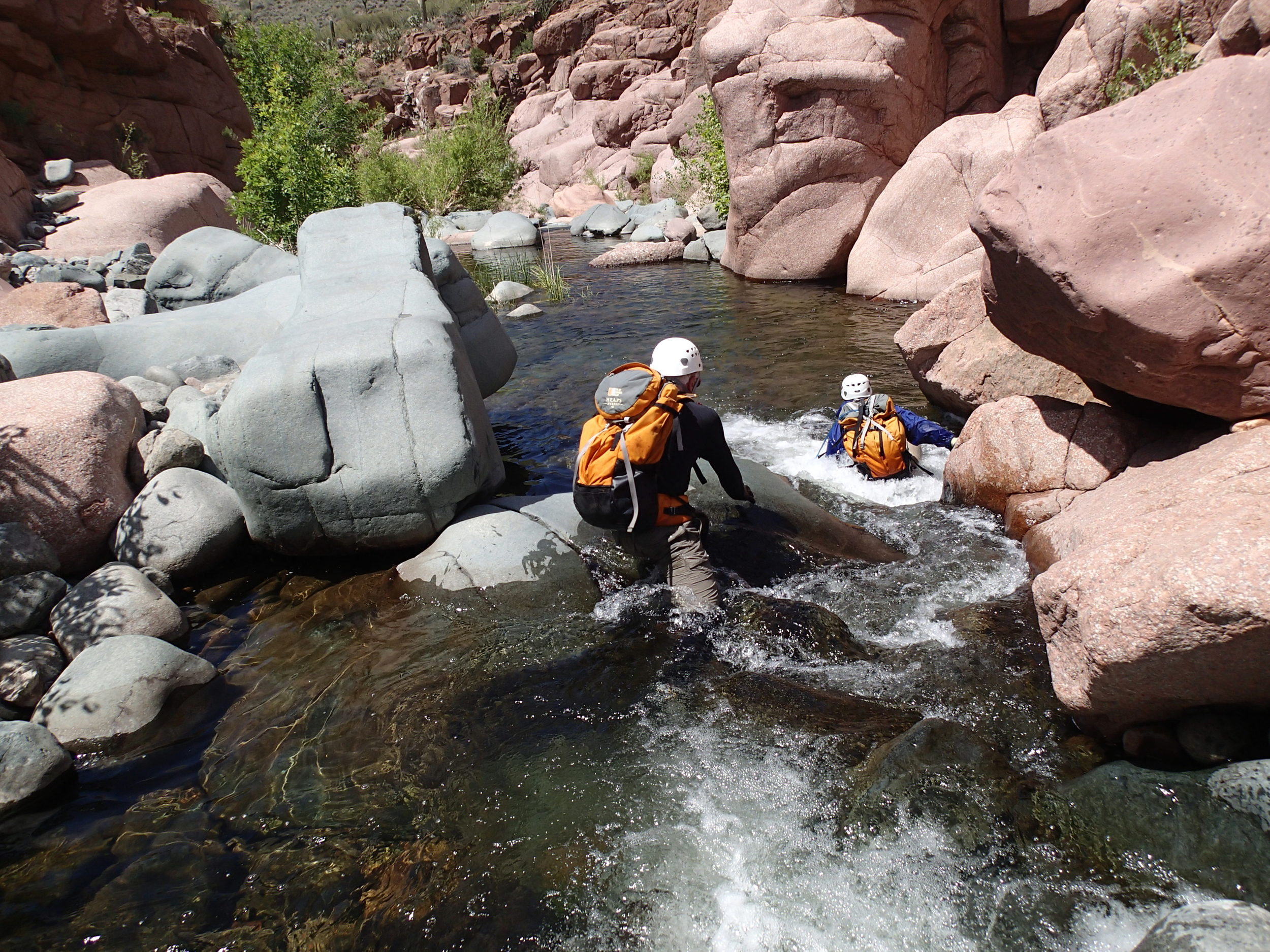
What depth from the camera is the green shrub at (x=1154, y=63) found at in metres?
10.1

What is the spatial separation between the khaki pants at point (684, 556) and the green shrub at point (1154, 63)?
915 cm

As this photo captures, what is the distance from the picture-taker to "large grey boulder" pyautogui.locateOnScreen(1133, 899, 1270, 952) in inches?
87.0

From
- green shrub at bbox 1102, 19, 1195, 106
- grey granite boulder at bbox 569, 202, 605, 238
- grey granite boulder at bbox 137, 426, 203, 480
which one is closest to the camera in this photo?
grey granite boulder at bbox 137, 426, 203, 480

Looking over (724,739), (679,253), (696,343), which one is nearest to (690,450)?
(724,739)

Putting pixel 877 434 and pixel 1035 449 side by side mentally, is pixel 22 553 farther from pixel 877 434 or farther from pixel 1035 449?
pixel 1035 449

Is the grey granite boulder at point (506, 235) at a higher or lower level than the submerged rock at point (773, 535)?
lower

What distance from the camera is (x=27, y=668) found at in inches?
169

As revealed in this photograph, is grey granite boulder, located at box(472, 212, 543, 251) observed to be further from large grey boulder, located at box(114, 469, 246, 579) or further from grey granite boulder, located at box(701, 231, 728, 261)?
large grey boulder, located at box(114, 469, 246, 579)

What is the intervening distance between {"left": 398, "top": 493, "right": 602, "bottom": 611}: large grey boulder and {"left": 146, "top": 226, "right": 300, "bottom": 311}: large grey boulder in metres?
5.24

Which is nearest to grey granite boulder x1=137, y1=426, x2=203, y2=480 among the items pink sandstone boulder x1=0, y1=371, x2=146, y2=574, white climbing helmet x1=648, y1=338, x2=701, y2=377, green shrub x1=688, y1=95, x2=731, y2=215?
pink sandstone boulder x1=0, y1=371, x2=146, y2=574

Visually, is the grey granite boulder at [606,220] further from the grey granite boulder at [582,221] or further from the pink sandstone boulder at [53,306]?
the pink sandstone boulder at [53,306]

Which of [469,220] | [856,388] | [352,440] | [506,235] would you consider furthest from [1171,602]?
[469,220]

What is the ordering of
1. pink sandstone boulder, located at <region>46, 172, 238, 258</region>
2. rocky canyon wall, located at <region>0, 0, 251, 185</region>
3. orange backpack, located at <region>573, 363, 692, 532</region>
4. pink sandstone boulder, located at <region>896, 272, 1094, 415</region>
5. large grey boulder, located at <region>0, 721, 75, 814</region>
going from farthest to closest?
rocky canyon wall, located at <region>0, 0, 251, 185</region>, pink sandstone boulder, located at <region>46, 172, 238, 258</region>, pink sandstone boulder, located at <region>896, 272, 1094, 415</region>, orange backpack, located at <region>573, 363, 692, 532</region>, large grey boulder, located at <region>0, 721, 75, 814</region>

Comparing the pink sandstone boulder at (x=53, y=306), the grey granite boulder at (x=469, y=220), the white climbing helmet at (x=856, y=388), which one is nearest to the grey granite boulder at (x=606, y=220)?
the grey granite boulder at (x=469, y=220)
